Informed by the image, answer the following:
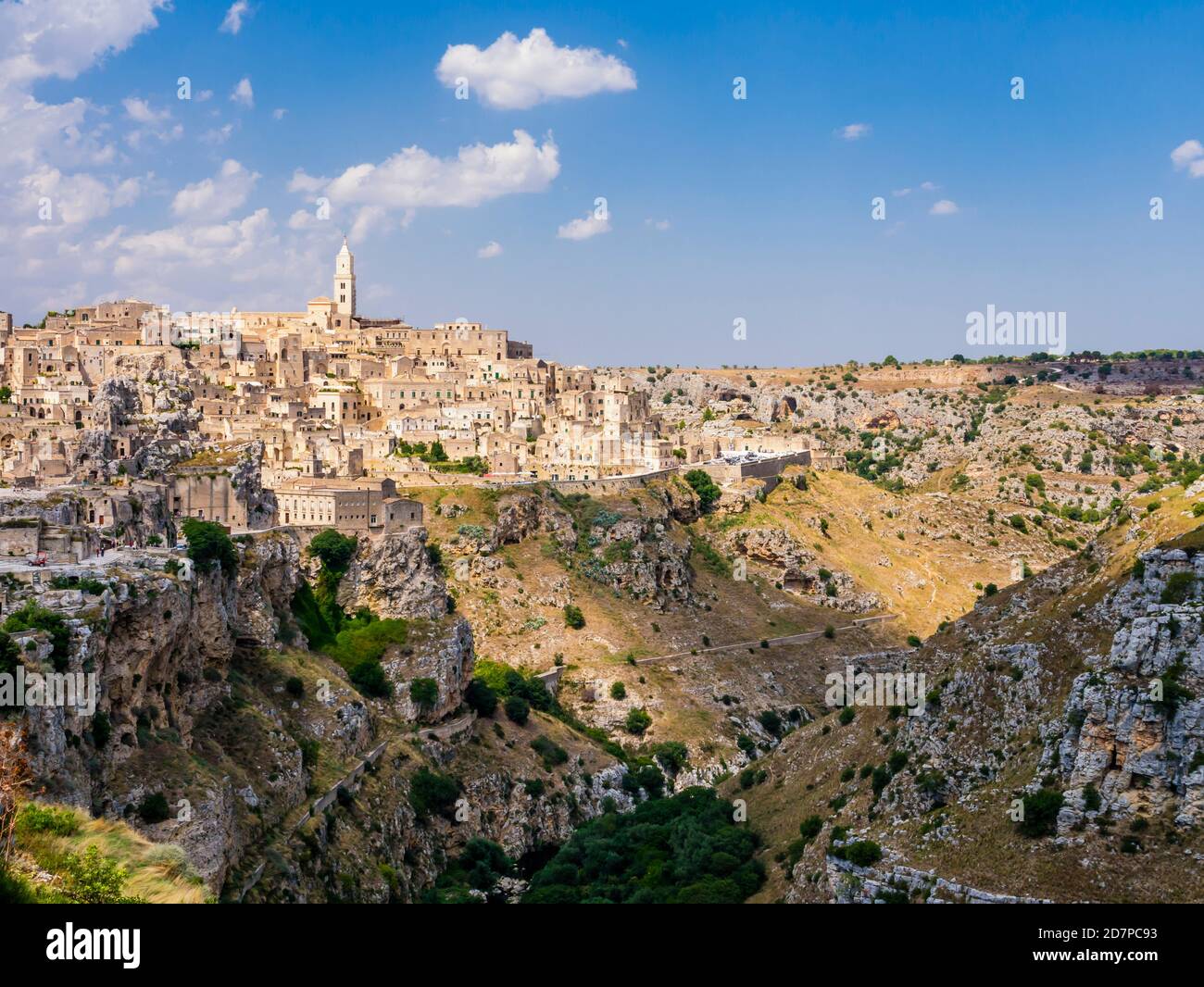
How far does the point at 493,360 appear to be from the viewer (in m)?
99.0

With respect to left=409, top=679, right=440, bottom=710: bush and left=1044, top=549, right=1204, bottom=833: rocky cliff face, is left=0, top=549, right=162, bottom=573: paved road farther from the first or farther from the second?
left=1044, top=549, right=1204, bottom=833: rocky cliff face

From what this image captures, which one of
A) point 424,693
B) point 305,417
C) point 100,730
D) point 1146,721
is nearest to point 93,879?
point 100,730

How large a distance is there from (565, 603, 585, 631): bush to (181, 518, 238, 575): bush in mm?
25675

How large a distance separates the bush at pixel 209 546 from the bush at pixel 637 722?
78.3 ft

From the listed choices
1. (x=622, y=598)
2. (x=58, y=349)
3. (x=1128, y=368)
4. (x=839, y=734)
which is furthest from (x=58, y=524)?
(x=1128, y=368)

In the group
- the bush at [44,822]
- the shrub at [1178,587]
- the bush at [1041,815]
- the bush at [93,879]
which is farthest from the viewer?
the shrub at [1178,587]

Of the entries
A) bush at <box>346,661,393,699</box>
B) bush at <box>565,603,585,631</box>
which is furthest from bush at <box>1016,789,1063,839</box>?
bush at <box>565,603,585,631</box>

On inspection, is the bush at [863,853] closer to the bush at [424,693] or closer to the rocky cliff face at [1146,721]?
the rocky cliff face at [1146,721]

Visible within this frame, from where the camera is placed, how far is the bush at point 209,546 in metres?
40.2

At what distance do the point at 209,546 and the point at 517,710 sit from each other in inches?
786

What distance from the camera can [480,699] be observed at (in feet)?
184

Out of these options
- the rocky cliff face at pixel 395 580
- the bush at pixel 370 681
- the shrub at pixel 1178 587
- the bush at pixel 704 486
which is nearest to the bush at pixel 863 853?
the shrub at pixel 1178 587

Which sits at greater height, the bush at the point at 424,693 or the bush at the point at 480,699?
the bush at the point at 424,693

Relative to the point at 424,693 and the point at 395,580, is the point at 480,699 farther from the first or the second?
the point at 395,580
